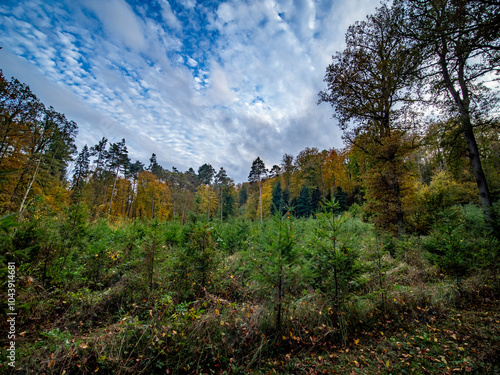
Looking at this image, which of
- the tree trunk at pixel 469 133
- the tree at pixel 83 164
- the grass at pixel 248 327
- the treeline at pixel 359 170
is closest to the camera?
the grass at pixel 248 327

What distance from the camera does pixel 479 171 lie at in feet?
25.3

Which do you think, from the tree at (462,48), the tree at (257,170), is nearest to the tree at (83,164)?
the tree at (257,170)

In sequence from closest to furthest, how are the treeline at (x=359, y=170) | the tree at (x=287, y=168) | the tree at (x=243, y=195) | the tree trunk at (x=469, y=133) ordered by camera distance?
1. the tree trunk at (x=469, y=133)
2. the treeline at (x=359, y=170)
3. the tree at (x=287, y=168)
4. the tree at (x=243, y=195)

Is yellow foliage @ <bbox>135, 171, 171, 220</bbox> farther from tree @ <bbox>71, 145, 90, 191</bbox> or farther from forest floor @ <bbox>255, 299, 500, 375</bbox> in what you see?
forest floor @ <bbox>255, 299, 500, 375</bbox>

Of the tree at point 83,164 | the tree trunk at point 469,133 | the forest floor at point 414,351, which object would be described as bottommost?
the forest floor at point 414,351

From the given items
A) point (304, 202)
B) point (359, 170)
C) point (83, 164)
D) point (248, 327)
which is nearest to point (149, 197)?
point (83, 164)

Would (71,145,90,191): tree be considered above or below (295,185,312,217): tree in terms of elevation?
above

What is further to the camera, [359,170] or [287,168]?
[287,168]

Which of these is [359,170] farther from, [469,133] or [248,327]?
[248,327]

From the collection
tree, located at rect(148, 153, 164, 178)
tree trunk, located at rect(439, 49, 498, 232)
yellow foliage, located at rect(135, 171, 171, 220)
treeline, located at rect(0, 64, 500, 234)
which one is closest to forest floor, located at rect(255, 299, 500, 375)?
treeline, located at rect(0, 64, 500, 234)

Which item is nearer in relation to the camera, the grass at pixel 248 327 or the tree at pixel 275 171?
the grass at pixel 248 327

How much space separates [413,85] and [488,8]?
514 cm

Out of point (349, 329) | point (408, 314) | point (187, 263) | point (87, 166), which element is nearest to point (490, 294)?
point (408, 314)

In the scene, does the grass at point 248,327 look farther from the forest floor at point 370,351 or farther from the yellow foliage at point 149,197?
the yellow foliage at point 149,197
